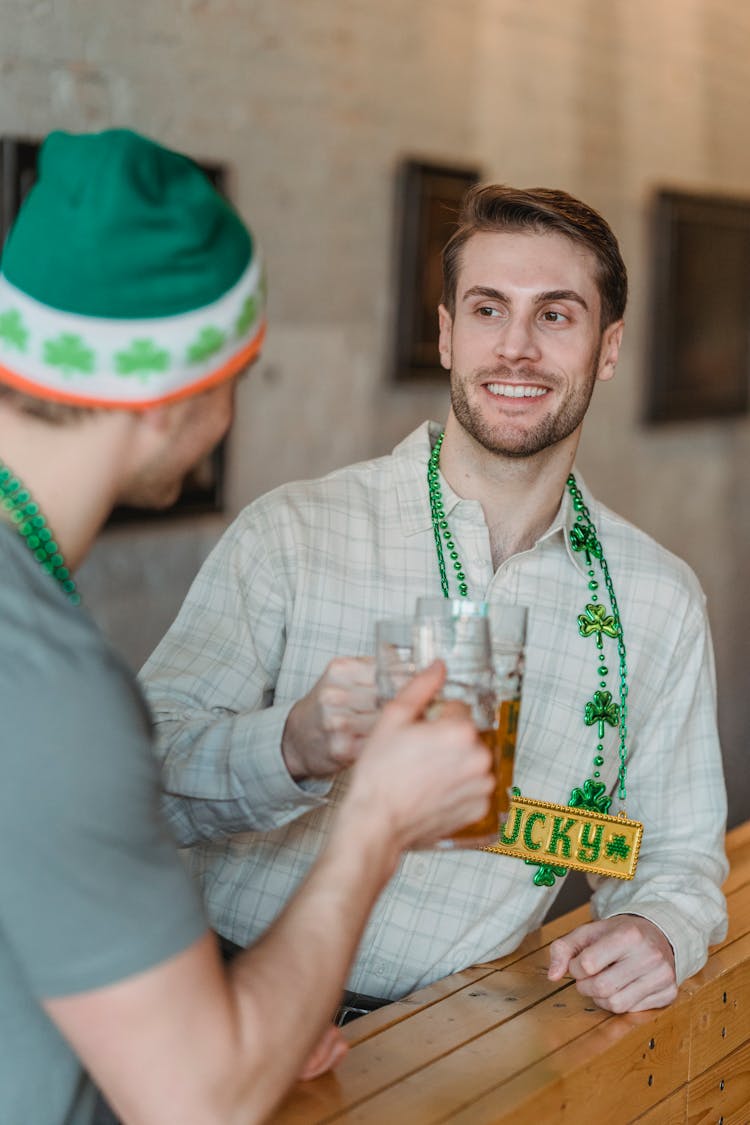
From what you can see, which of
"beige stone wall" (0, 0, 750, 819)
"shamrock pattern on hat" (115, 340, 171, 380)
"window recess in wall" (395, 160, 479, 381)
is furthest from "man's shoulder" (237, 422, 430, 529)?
"window recess in wall" (395, 160, 479, 381)

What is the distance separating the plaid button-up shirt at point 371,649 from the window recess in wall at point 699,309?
335 cm

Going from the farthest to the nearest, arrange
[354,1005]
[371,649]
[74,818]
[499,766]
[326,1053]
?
[371,649]
[354,1005]
[326,1053]
[499,766]
[74,818]

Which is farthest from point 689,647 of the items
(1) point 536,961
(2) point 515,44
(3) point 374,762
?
(2) point 515,44

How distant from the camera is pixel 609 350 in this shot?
8.57 ft

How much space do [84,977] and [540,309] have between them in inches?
64.3

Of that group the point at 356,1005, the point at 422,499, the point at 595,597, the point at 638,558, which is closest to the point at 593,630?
the point at 595,597

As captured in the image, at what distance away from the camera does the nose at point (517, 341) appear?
242 cm

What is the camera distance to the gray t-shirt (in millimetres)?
1096

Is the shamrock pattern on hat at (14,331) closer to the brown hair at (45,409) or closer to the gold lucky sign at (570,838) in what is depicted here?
the brown hair at (45,409)

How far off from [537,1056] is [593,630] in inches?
28.9

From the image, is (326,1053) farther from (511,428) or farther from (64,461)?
(511,428)

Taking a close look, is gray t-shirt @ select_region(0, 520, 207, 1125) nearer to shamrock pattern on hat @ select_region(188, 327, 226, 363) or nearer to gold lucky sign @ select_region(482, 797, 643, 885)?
shamrock pattern on hat @ select_region(188, 327, 226, 363)

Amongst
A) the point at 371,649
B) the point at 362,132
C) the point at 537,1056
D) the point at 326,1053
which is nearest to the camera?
the point at 326,1053

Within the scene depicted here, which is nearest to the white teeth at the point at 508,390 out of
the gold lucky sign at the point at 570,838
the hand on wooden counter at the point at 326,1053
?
the gold lucky sign at the point at 570,838
